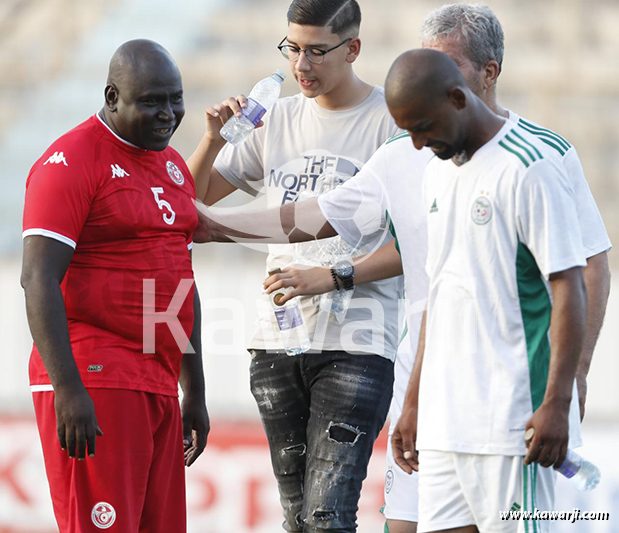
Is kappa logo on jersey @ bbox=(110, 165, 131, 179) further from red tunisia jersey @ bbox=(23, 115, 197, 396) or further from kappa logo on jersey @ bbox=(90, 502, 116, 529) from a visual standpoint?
kappa logo on jersey @ bbox=(90, 502, 116, 529)

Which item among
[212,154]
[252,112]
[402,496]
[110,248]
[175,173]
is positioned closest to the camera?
[110,248]

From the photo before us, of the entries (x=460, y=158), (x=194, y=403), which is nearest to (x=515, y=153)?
(x=460, y=158)

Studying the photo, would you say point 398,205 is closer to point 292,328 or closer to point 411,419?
point 292,328

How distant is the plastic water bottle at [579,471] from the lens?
2.34m

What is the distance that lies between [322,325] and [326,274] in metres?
0.22

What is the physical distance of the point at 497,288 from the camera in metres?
2.38

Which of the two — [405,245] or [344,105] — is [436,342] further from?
[344,105]

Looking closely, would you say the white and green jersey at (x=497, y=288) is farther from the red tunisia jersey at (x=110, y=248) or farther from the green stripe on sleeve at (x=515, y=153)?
the red tunisia jersey at (x=110, y=248)

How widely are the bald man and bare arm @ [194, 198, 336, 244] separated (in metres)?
0.81

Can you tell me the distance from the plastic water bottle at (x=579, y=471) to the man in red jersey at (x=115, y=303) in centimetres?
125

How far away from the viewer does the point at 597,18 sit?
10.6 metres

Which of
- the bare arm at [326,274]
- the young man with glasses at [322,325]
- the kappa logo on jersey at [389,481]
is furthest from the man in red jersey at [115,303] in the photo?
the kappa logo on jersey at [389,481]

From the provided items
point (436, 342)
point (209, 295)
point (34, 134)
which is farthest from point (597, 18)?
point (436, 342)

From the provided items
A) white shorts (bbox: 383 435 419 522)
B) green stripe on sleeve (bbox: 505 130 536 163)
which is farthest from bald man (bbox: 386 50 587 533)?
white shorts (bbox: 383 435 419 522)
